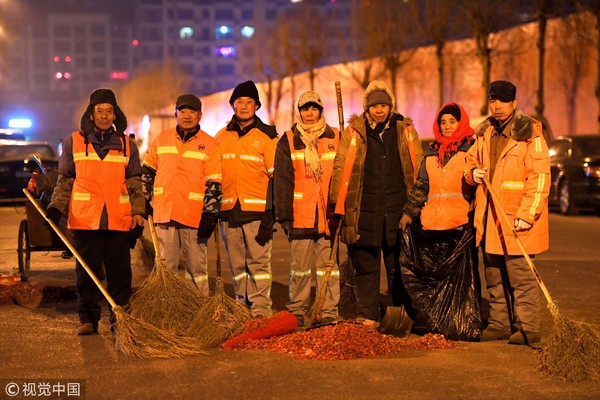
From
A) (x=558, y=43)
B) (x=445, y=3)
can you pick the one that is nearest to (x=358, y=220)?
(x=558, y=43)

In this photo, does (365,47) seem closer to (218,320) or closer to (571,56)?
(571,56)

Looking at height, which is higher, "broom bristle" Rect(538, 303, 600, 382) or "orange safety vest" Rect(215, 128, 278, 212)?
"orange safety vest" Rect(215, 128, 278, 212)

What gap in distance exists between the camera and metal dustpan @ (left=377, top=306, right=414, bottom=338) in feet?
28.0

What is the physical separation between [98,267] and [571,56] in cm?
2879

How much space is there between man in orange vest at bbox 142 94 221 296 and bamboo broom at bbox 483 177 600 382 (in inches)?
131

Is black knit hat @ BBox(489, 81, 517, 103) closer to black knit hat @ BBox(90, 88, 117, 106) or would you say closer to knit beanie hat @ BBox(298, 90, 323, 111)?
knit beanie hat @ BBox(298, 90, 323, 111)

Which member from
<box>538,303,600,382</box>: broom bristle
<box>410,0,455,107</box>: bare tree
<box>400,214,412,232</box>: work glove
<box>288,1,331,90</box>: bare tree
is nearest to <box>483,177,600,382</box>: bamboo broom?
<box>538,303,600,382</box>: broom bristle

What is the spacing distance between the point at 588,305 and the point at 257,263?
10.9ft

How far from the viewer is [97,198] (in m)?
8.65

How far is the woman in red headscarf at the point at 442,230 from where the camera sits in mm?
8578

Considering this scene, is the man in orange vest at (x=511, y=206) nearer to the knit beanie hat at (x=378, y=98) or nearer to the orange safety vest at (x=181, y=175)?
the knit beanie hat at (x=378, y=98)

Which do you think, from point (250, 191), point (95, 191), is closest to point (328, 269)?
point (250, 191)

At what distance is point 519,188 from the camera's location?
8.31m

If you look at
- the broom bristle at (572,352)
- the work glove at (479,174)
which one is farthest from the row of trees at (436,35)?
the broom bristle at (572,352)
